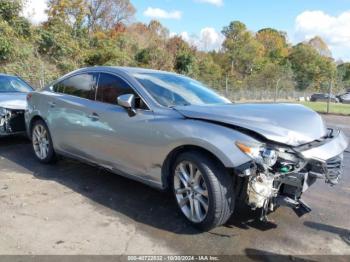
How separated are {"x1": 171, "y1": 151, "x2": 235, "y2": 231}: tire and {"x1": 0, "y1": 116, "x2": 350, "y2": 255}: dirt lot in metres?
0.16

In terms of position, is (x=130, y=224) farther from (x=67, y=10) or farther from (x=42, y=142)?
(x=67, y=10)

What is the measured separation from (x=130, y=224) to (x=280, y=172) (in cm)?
163

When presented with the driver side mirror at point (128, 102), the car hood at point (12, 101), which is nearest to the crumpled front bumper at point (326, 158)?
the driver side mirror at point (128, 102)

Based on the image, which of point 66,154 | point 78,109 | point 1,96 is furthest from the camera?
point 1,96

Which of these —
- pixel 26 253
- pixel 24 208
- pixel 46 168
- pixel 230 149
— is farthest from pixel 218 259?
Answer: pixel 46 168

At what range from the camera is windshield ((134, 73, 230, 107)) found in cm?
447

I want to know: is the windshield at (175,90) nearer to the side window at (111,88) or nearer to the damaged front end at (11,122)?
the side window at (111,88)

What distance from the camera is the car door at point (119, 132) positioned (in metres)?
4.28

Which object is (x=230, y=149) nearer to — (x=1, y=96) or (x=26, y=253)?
(x=26, y=253)

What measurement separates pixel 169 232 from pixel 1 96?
208 inches

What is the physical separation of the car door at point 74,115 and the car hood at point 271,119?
1546 mm

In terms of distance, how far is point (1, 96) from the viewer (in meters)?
7.49

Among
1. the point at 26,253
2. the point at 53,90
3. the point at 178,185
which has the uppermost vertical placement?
the point at 53,90

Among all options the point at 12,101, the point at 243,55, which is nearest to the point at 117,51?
the point at 12,101
